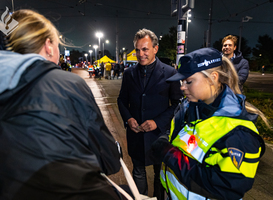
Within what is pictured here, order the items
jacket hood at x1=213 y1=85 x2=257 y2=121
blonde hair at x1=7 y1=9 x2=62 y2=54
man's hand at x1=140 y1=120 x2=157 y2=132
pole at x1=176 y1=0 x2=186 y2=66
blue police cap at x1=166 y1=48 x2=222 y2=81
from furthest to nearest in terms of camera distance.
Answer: pole at x1=176 y1=0 x2=186 y2=66
man's hand at x1=140 y1=120 x2=157 y2=132
blue police cap at x1=166 y1=48 x2=222 y2=81
jacket hood at x1=213 y1=85 x2=257 y2=121
blonde hair at x1=7 y1=9 x2=62 y2=54

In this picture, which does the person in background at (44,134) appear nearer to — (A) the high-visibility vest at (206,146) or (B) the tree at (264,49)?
(A) the high-visibility vest at (206,146)

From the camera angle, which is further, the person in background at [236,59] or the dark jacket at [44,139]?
the person in background at [236,59]

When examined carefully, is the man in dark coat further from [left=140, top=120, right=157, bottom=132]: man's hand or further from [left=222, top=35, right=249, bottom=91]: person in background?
[left=222, top=35, right=249, bottom=91]: person in background

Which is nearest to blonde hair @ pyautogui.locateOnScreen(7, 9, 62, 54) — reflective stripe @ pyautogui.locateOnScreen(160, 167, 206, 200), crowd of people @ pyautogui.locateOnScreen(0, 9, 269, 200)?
crowd of people @ pyautogui.locateOnScreen(0, 9, 269, 200)

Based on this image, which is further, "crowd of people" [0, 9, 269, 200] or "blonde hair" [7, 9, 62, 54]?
"blonde hair" [7, 9, 62, 54]

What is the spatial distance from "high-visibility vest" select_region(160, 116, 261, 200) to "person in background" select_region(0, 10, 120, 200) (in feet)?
1.80

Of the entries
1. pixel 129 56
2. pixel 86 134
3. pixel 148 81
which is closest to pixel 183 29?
pixel 148 81

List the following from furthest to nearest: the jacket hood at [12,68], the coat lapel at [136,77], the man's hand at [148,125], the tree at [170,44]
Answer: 1. the tree at [170,44]
2. the coat lapel at [136,77]
3. the man's hand at [148,125]
4. the jacket hood at [12,68]

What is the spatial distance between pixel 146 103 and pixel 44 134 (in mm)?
1611

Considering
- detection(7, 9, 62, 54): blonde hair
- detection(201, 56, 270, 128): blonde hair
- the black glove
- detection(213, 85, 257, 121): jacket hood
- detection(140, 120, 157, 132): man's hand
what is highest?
detection(7, 9, 62, 54): blonde hair

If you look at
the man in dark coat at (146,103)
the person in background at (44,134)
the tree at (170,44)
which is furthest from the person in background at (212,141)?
the tree at (170,44)

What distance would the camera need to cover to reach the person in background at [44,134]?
84cm

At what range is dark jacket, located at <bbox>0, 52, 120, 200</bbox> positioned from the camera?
0.84m

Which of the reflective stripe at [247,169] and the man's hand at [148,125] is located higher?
the reflective stripe at [247,169]
